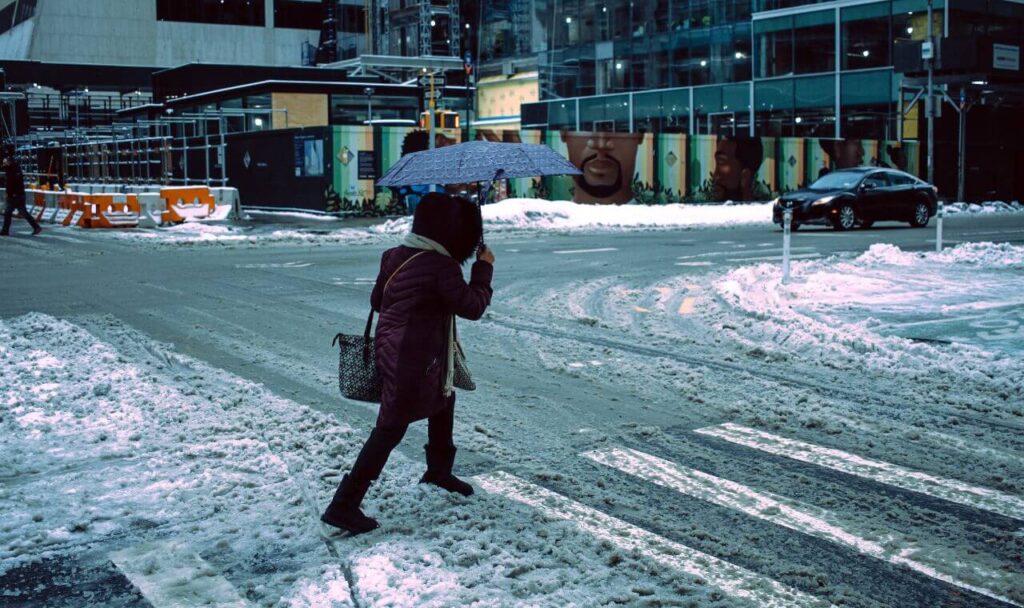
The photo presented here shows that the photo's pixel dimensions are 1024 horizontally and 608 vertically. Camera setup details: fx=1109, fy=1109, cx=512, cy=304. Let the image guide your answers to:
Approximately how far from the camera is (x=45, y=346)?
9.71 metres

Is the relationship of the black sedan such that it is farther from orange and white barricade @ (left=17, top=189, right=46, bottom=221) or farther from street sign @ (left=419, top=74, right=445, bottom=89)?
orange and white barricade @ (left=17, top=189, right=46, bottom=221)

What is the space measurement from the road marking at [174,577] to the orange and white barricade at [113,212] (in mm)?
24931

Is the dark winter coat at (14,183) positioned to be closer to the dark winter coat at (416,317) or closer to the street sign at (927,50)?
the dark winter coat at (416,317)

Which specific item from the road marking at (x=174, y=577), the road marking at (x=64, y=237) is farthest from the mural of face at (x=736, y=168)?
the road marking at (x=174, y=577)

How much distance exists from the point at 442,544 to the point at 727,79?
5089cm

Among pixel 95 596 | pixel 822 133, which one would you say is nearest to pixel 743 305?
pixel 95 596

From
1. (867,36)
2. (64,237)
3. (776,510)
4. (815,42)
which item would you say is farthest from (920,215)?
(776,510)

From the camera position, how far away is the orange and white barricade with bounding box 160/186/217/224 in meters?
28.6

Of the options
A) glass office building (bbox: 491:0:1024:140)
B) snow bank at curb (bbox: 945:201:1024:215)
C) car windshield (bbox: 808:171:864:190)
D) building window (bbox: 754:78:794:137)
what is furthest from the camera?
building window (bbox: 754:78:794:137)

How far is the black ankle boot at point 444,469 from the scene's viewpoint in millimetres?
5570

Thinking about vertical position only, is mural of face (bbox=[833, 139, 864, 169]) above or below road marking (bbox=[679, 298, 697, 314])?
above

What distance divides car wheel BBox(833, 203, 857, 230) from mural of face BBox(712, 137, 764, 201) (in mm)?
14396

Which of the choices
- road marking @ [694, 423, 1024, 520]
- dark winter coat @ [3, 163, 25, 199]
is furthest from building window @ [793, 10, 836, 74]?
road marking @ [694, 423, 1024, 520]

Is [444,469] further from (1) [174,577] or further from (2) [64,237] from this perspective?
(2) [64,237]
